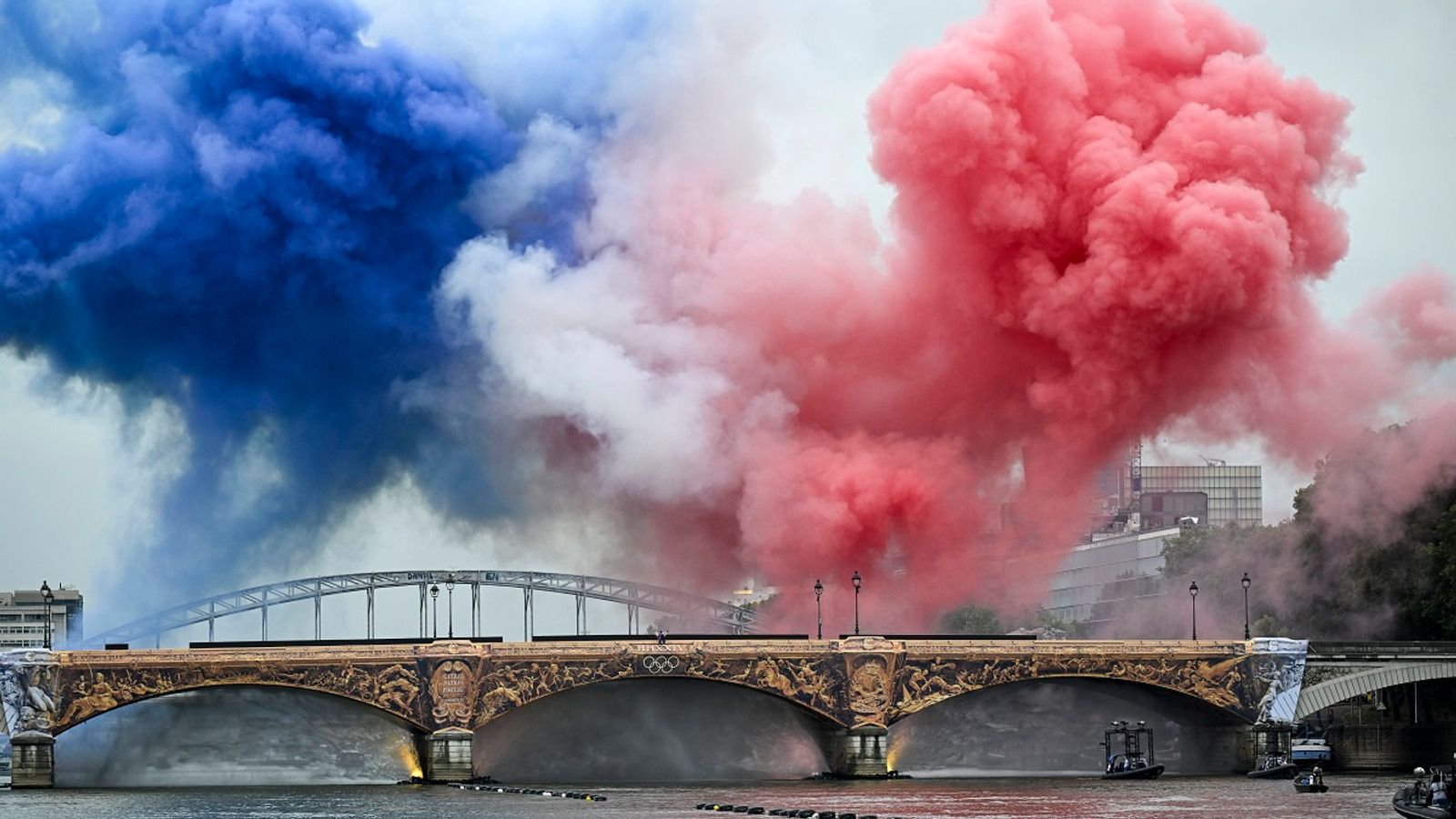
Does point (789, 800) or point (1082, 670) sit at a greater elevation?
point (1082, 670)

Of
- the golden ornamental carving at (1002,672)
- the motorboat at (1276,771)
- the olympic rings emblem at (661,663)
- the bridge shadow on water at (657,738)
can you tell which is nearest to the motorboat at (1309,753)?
the motorboat at (1276,771)

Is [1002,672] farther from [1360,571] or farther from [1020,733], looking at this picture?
[1360,571]

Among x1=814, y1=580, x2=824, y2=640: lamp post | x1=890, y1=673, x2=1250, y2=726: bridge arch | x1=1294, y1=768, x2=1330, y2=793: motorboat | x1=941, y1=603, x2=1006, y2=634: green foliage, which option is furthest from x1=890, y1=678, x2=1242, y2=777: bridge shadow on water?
x1=941, y1=603, x2=1006, y2=634: green foliage

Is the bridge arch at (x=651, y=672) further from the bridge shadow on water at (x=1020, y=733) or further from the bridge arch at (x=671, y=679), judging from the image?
the bridge shadow on water at (x=1020, y=733)

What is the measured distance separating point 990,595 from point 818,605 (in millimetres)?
12021

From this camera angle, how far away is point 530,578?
148 meters

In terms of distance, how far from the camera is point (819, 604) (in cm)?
12550

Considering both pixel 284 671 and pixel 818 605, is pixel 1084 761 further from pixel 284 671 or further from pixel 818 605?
pixel 284 671

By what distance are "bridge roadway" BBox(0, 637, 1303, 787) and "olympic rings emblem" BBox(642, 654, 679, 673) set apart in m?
0.06

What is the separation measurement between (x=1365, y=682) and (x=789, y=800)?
35641mm

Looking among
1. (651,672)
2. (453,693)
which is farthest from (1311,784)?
(453,693)

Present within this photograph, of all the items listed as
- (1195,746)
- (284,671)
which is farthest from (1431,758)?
(284,671)

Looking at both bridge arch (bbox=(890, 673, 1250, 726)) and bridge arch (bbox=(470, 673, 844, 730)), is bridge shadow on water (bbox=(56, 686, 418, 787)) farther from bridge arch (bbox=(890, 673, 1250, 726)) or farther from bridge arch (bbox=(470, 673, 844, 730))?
bridge arch (bbox=(890, 673, 1250, 726))

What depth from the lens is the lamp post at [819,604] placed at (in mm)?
125125
